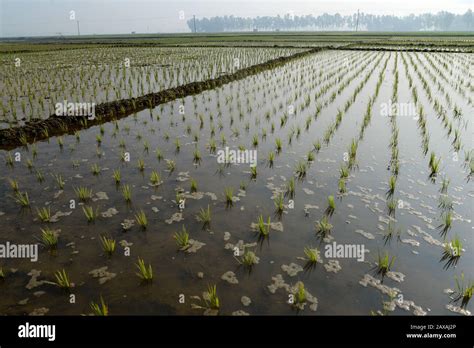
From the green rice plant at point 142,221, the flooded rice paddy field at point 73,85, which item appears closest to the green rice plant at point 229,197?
the green rice plant at point 142,221

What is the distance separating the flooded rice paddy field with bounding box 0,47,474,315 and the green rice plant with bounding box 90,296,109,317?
0.22ft

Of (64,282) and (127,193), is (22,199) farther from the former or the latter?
(64,282)

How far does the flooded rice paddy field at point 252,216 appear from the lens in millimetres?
3217

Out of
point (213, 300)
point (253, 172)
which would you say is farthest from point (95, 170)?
point (213, 300)

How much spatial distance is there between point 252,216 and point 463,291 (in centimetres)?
249

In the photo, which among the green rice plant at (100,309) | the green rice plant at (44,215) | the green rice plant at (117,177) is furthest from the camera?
the green rice plant at (117,177)

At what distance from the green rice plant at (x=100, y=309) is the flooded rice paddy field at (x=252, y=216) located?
66 mm

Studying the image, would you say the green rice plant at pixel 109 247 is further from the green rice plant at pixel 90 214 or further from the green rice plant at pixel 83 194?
the green rice plant at pixel 83 194

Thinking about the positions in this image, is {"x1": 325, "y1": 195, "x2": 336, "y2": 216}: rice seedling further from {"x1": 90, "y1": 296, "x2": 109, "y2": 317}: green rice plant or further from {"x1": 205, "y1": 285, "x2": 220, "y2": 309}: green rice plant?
{"x1": 90, "y1": 296, "x2": 109, "y2": 317}: green rice plant

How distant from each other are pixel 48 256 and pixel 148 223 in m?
1.20

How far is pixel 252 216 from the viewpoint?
4.59 meters

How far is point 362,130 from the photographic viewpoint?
322 inches

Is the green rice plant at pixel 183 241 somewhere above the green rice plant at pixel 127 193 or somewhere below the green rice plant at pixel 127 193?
below
